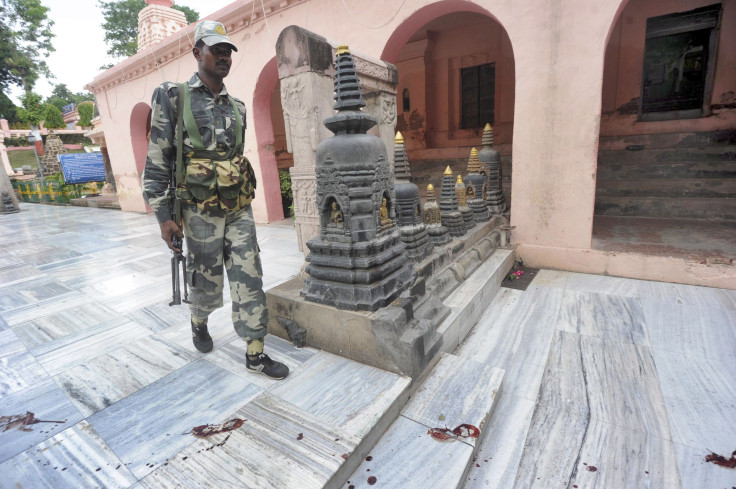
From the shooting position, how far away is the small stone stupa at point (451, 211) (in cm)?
444

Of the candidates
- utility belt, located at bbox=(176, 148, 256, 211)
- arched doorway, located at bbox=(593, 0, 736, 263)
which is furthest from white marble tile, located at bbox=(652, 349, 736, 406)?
utility belt, located at bbox=(176, 148, 256, 211)

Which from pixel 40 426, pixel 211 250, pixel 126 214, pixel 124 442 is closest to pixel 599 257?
pixel 211 250

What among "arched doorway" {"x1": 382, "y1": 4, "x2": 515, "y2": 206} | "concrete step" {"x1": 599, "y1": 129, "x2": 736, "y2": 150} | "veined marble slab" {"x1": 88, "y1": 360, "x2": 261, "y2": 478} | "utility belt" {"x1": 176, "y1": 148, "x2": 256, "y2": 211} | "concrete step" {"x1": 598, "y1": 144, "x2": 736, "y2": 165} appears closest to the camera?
"veined marble slab" {"x1": 88, "y1": 360, "x2": 261, "y2": 478}

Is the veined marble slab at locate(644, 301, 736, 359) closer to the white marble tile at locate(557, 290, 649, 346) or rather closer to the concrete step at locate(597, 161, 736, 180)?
the white marble tile at locate(557, 290, 649, 346)

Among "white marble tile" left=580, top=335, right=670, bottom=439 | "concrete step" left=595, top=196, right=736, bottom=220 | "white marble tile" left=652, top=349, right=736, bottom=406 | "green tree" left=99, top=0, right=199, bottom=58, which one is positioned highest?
"green tree" left=99, top=0, right=199, bottom=58

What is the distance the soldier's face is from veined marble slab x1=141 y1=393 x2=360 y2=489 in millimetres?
1970

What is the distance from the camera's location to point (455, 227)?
14.6 feet

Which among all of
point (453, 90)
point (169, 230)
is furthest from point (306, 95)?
point (453, 90)

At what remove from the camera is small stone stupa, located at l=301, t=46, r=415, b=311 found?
2.58m

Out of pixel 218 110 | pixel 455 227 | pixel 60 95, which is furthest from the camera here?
pixel 60 95

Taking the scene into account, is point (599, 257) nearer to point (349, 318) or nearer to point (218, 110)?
point (349, 318)

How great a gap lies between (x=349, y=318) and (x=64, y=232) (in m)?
9.26

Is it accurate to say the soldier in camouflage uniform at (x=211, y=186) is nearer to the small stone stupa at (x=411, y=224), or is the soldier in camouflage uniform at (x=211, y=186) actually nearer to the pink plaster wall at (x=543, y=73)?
the small stone stupa at (x=411, y=224)

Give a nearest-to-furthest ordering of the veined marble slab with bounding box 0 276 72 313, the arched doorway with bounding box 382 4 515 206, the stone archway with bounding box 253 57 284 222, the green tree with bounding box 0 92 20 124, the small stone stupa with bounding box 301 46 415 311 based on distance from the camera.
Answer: the small stone stupa with bounding box 301 46 415 311 < the veined marble slab with bounding box 0 276 72 313 < the stone archway with bounding box 253 57 284 222 < the arched doorway with bounding box 382 4 515 206 < the green tree with bounding box 0 92 20 124
